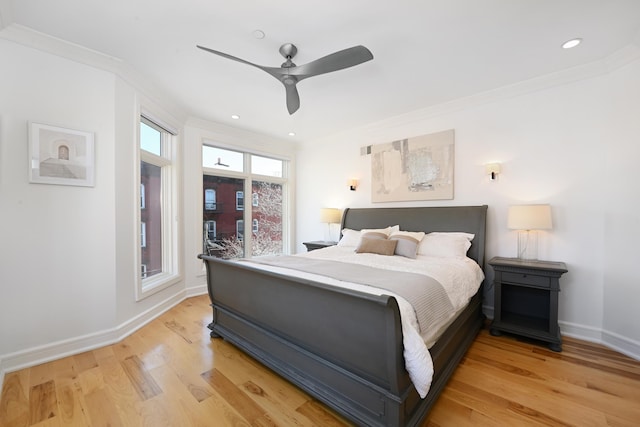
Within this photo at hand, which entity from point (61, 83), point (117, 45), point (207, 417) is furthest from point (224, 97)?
point (207, 417)

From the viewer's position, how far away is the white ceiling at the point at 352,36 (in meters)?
→ 1.89

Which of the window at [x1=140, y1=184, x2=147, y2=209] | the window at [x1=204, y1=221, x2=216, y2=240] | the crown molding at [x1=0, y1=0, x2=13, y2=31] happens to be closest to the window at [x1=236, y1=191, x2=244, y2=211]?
the window at [x1=204, y1=221, x2=216, y2=240]

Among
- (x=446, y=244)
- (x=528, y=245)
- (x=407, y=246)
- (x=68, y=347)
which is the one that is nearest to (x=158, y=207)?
(x=68, y=347)

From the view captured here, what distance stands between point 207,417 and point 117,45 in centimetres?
307

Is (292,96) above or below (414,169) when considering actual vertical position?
above

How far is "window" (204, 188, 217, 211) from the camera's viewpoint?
4312 millimetres

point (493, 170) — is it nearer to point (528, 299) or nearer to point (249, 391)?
point (528, 299)

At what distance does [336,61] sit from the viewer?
2.01m

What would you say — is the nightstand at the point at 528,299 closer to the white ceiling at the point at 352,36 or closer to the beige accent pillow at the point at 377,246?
the beige accent pillow at the point at 377,246

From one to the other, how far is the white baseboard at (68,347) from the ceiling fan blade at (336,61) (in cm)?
302

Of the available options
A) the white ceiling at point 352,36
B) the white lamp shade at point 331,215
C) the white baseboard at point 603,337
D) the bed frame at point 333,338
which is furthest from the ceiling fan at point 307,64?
the white baseboard at point 603,337

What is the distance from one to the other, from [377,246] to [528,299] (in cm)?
177

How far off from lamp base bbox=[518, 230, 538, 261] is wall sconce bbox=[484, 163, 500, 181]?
71cm

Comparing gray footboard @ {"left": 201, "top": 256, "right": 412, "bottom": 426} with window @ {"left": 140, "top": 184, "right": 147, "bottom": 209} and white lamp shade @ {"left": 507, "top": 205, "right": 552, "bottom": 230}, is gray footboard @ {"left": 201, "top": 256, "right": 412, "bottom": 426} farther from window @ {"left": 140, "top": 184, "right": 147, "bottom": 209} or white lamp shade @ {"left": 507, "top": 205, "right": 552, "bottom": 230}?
white lamp shade @ {"left": 507, "top": 205, "right": 552, "bottom": 230}
